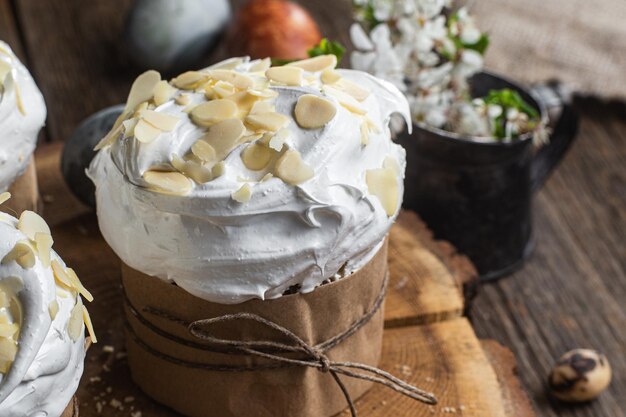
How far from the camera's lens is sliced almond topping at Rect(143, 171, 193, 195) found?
1274 millimetres

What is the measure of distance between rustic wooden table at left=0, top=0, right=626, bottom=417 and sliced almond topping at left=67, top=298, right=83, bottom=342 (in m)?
0.78

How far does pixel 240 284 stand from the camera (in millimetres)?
1304

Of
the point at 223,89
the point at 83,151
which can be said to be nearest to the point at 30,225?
the point at 223,89

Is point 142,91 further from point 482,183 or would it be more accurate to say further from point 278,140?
point 482,183

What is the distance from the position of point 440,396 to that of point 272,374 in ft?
1.08

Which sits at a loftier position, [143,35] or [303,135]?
[303,135]

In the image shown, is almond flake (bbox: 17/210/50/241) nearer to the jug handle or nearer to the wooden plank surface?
the wooden plank surface

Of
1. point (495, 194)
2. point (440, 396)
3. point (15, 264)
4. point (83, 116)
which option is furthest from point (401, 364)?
point (83, 116)

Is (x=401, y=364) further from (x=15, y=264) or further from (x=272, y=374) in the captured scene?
(x=15, y=264)

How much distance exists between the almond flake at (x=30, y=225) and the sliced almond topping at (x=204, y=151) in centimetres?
23

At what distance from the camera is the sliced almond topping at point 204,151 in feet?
4.29

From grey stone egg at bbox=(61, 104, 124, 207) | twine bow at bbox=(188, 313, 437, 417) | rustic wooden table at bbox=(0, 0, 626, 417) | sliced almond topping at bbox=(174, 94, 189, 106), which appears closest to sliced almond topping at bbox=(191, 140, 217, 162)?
sliced almond topping at bbox=(174, 94, 189, 106)

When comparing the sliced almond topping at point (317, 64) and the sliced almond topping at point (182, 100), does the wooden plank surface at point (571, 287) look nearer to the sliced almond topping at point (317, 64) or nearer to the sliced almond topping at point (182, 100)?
the sliced almond topping at point (317, 64)

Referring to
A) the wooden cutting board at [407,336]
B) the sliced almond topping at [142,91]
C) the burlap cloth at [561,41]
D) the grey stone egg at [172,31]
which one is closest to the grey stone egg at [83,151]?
the wooden cutting board at [407,336]
